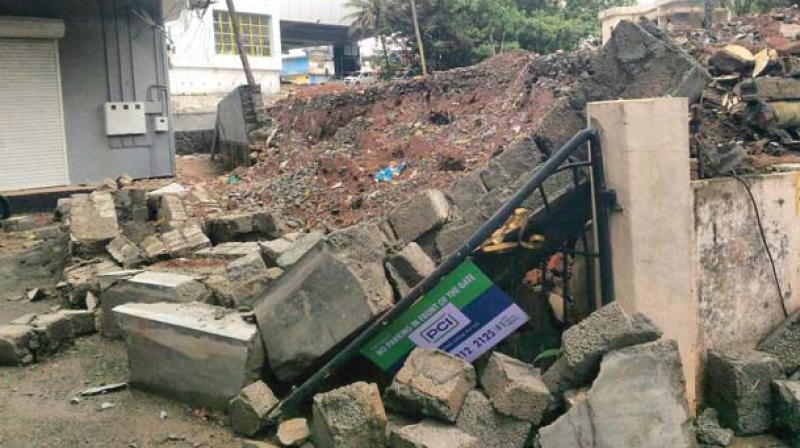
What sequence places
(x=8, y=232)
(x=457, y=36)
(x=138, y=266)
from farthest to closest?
1. (x=457, y=36)
2. (x=8, y=232)
3. (x=138, y=266)

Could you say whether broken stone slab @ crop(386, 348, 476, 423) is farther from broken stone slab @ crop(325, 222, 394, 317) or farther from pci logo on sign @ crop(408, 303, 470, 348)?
broken stone slab @ crop(325, 222, 394, 317)

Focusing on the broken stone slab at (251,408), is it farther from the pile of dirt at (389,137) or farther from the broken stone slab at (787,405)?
the pile of dirt at (389,137)

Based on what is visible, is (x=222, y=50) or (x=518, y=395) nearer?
(x=518, y=395)

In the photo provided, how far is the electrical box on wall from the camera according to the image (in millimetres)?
Answer: 13453

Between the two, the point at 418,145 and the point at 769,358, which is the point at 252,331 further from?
the point at 418,145

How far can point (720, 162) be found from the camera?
4754 millimetres

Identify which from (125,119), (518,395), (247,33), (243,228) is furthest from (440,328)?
(247,33)

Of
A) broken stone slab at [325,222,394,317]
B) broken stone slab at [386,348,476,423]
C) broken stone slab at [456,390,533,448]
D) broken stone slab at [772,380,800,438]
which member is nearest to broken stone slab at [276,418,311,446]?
broken stone slab at [386,348,476,423]

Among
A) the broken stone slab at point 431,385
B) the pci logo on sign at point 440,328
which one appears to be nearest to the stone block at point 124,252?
the pci logo on sign at point 440,328

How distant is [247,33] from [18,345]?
22.5 m

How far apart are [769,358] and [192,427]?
351cm

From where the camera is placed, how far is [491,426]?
12.3 ft

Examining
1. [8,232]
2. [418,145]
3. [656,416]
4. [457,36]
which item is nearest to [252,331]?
[656,416]

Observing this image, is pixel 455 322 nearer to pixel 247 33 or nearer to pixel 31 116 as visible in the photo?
pixel 31 116
